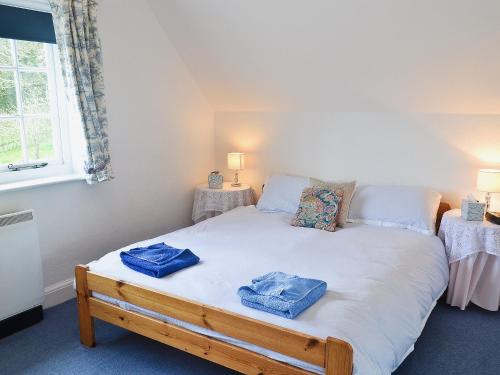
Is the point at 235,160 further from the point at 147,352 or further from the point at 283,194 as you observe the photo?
the point at 147,352

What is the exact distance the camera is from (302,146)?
12.5ft

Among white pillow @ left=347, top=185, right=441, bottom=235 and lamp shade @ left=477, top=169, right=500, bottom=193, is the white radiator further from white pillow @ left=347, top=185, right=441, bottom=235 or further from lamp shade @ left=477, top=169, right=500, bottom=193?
lamp shade @ left=477, top=169, right=500, bottom=193

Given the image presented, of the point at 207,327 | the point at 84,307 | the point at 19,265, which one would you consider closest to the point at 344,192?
the point at 207,327

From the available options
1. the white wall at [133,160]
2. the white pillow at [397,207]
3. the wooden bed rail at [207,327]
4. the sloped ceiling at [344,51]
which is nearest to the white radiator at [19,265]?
the white wall at [133,160]

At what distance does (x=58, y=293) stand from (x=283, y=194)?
6.08ft

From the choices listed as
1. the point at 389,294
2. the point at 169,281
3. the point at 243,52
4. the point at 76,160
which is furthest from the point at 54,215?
the point at 389,294

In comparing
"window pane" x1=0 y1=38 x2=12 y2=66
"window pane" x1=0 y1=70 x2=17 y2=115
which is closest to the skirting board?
"window pane" x1=0 y1=70 x2=17 y2=115

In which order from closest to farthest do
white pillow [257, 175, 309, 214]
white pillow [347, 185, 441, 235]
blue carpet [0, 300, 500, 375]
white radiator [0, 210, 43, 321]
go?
blue carpet [0, 300, 500, 375] < white radiator [0, 210, 43, 321] < white pillow [347, 185, 441, 235] < white pillow [257, 175, 309, 214]

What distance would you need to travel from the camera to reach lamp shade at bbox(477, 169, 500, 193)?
110 inches

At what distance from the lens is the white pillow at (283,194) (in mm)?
3521

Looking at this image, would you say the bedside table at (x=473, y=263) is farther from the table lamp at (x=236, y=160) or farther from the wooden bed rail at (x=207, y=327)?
the table lamp at (x=236, y=160)

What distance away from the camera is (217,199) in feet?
12.4

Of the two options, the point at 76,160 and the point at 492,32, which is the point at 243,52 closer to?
the point at 76,160

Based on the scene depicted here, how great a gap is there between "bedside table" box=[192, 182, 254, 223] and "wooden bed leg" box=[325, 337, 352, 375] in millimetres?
2268
